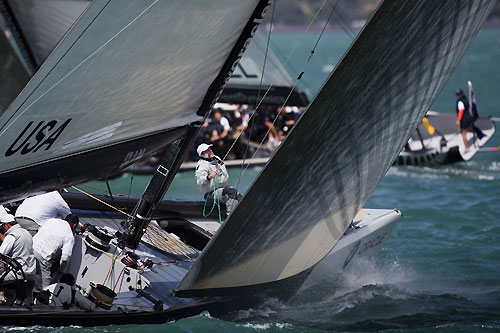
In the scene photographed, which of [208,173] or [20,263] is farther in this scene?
[208,173]

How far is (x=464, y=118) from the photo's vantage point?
2425cm

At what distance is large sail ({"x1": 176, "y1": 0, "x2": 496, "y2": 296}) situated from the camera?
885 centimetres

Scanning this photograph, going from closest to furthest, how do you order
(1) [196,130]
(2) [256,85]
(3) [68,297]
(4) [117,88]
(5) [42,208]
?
(4) [117,88] < (3) [68,297] < (1) [196,130] < (5) [42,208] < (2) [256,85]

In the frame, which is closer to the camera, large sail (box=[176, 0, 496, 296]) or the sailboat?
the sailboat

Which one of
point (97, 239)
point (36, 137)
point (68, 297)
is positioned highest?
point (36, 137)

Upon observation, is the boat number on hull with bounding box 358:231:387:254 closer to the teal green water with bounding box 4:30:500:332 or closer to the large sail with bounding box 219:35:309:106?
A: the teal green water with bounding box 4:30:500:332

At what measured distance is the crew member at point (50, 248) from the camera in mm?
9906

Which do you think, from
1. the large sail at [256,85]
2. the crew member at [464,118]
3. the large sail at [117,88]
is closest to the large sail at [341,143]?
the large sail at [117,88]

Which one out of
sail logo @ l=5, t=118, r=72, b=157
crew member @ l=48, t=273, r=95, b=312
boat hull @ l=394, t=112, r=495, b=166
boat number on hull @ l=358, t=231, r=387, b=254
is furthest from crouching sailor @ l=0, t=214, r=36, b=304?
boat hull @ l=394, t=112, r=495, b=166

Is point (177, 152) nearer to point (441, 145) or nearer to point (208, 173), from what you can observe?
point (208, 173)

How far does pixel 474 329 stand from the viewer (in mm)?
10539

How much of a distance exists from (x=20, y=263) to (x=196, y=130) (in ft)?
8.48

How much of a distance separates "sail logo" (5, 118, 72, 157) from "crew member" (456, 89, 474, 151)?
685 inches

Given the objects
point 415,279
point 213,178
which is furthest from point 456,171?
point 213,178
